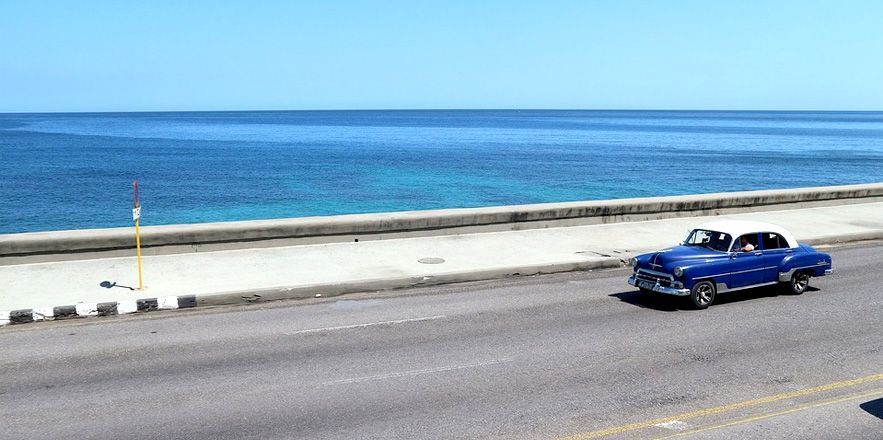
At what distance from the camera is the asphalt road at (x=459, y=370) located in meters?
8.16

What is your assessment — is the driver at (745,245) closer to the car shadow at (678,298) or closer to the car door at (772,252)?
the car door at (772,252)

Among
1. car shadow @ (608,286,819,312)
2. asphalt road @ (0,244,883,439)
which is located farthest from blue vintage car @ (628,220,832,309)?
asphalt road @ (0,244,883,439)

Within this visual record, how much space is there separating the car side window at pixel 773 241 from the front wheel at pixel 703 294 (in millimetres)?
1721

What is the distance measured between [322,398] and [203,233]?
9421mm

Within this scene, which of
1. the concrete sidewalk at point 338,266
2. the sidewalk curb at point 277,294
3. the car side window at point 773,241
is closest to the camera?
the sidewalk curb at point 277,294

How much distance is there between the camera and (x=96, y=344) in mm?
11141

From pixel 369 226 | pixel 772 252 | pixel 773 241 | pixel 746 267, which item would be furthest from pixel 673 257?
pixel 369 226

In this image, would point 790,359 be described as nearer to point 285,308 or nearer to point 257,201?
point 285,308

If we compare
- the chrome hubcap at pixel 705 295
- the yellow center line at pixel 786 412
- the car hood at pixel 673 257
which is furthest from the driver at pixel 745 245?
the yellow center line at pixel 786 412

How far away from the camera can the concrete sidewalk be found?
13.9m

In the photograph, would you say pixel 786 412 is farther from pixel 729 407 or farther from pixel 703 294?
pixel 703 294

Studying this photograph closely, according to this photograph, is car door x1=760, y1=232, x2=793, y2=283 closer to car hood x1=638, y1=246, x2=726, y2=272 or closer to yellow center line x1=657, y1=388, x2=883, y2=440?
car hood x1=638, y1=246, x2=726, y2=272

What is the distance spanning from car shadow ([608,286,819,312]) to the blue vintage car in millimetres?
316

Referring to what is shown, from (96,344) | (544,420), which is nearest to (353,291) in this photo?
(96,344)
